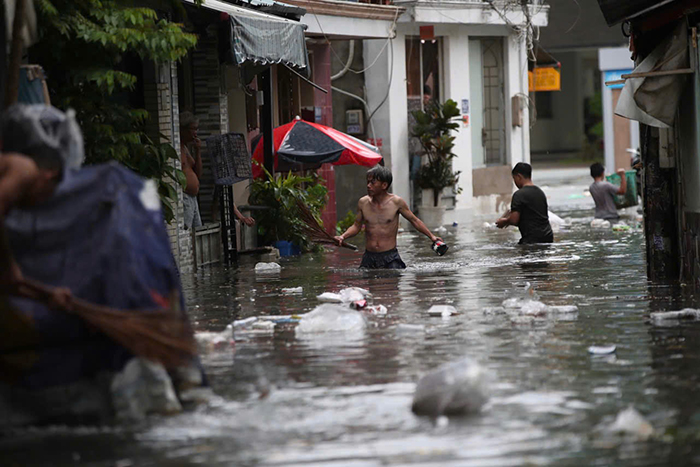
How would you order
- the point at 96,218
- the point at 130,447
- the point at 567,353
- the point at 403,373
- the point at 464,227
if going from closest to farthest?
the point at 130,447 → the point at 96,218 → the point at 403,373 → the point at 567,353 → the point at 464,227

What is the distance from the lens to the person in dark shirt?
1697 centimetres

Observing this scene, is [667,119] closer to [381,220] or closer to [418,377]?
[381,220]

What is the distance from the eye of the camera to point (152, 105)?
50.8 feet

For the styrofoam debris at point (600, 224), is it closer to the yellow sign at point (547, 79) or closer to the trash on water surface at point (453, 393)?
the yellow sign at point (547, 79)

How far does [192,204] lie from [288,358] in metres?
7.78

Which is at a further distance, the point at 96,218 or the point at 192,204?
the point at 192,204

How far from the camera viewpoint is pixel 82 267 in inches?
264

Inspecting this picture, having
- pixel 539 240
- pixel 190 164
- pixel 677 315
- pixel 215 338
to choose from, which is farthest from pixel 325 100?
pixel 215 338

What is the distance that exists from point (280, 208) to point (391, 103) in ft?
26.4

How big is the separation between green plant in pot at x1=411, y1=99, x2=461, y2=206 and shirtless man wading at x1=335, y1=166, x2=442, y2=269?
11.5 meters

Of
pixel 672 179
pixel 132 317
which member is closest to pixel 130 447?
pixel 132 317

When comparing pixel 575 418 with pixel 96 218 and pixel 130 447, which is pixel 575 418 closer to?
pixel 130 447

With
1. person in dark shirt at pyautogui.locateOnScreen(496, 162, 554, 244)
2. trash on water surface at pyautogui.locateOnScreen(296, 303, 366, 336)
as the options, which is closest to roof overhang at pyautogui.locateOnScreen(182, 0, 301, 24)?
person in dark shirt at pyautogui.locateOnScreen(496, 162, 554, 244)

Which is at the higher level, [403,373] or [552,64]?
[552,64]
